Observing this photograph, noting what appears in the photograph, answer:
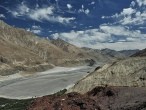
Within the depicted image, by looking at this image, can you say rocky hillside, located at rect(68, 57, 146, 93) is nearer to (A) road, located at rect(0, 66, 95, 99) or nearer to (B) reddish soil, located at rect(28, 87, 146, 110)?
(B) reddish soil, located at rect(28, 87, 146, 110)

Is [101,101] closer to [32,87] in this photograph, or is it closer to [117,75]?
[117,75]

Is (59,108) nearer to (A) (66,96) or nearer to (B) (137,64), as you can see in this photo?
(A) (66,96)

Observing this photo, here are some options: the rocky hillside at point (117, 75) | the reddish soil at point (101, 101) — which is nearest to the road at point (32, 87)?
the rocky hillside at point (117, 75)

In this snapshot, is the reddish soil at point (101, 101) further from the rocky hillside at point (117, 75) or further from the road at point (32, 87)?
the road at point (32, 87)

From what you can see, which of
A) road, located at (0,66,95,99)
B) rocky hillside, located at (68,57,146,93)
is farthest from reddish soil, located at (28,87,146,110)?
road, located at (0,66,95,99)

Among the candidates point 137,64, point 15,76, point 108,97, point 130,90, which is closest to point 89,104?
point 108,97

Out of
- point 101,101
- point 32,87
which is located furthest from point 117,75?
point 32,87
